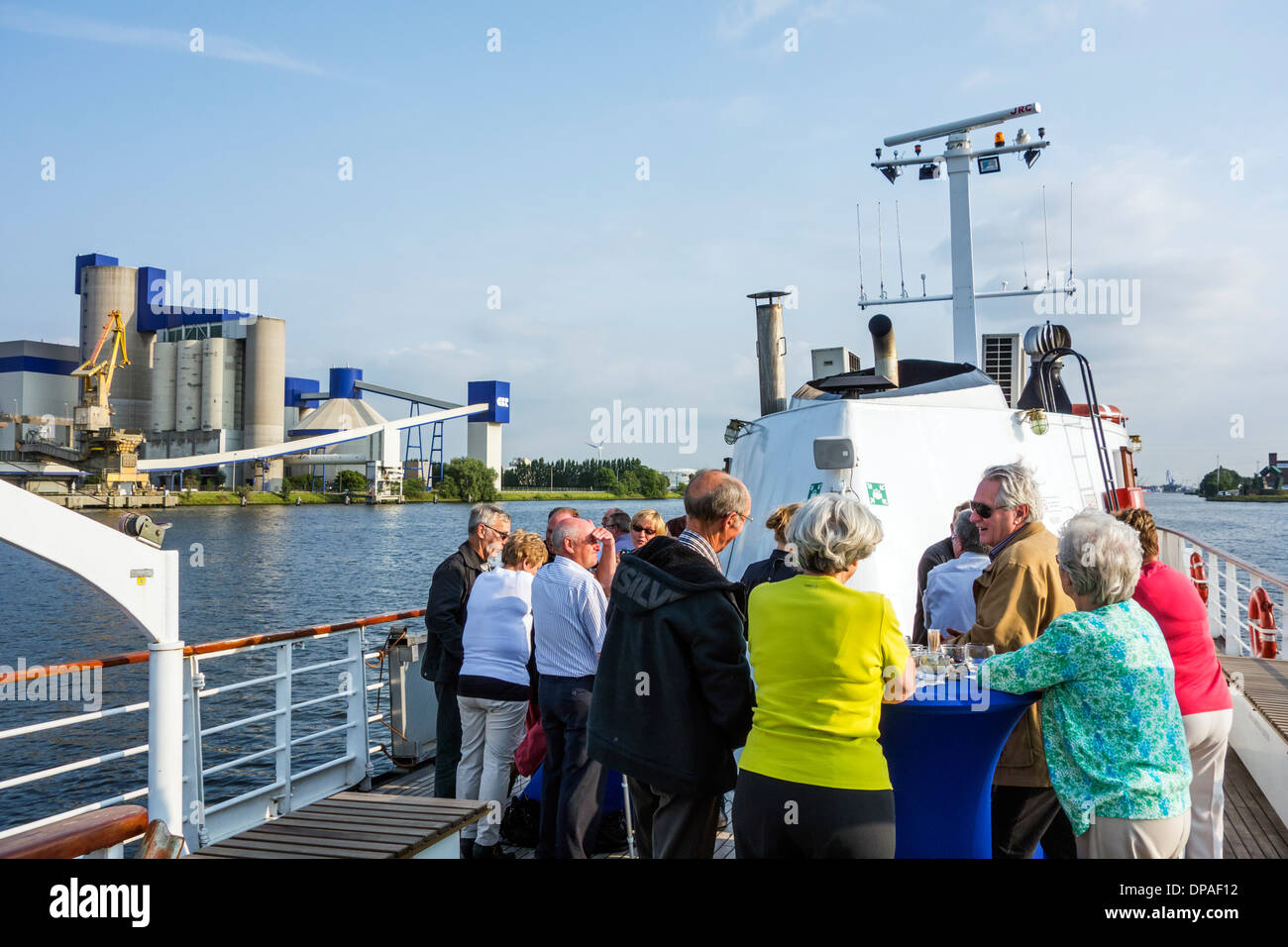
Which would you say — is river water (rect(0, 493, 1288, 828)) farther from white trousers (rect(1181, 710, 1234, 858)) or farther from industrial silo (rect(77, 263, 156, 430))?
industrial silo (rect(77, 263, 156, 430))

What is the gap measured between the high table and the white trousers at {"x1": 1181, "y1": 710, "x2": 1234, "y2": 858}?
0.86m

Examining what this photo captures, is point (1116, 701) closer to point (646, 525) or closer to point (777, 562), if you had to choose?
point (777, 562)

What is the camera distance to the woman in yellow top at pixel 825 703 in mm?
2242

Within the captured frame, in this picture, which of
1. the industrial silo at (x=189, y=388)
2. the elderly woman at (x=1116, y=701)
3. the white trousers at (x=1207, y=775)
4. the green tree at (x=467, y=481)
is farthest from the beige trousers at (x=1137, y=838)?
the green tree at (x=467, y=481)

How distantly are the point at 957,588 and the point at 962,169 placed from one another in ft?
26.6

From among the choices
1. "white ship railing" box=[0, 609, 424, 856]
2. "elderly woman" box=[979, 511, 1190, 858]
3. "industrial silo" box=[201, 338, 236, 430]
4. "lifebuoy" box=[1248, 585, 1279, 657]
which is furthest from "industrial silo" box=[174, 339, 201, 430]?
"elderly woman" box=[979, 511, 1190, 858]

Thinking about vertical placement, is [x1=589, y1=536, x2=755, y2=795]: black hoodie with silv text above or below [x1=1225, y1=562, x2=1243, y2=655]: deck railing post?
above

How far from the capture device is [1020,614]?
2.83 meters

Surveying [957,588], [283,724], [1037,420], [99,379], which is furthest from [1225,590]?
[99,379]

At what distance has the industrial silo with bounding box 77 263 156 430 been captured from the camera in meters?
79.5

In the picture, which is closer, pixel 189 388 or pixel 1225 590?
pixel 1225 590

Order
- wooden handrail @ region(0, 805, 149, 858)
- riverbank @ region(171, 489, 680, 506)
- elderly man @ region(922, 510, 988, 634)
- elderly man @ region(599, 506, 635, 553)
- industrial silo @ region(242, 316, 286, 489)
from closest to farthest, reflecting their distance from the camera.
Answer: wooden handrail @ region(0, 805, 149, 858)
elderly man @ region(922, 510, 988, 634)
elderly man @ region(599, 506, 635, 553)
riverbank @ region(171, 489, 680, 506)
industrial silo @ region(242, 316, 286, 489)

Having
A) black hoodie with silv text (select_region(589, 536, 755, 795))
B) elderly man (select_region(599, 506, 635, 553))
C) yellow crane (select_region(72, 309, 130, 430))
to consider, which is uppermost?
yellow crane (select_region(72, 309, 130, 430))
